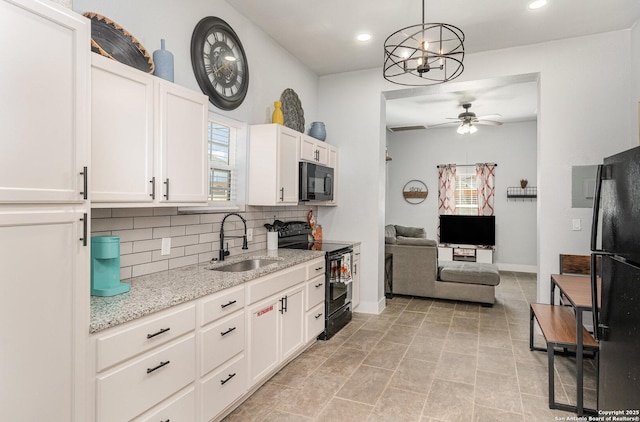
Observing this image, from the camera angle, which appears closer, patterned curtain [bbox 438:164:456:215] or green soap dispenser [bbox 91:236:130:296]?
green soap dispenser [bbox 91:236:130:296]

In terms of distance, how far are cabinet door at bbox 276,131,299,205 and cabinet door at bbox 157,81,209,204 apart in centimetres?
105

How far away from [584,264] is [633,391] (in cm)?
274

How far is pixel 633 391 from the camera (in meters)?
1.28

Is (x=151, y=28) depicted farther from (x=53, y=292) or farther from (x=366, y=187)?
(x=366, y=187)

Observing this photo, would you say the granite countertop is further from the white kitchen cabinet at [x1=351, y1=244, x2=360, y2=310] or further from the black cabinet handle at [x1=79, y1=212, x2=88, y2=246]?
the white kitchen cabinet at [x1=351, y1=244, x2=360, y2=310]

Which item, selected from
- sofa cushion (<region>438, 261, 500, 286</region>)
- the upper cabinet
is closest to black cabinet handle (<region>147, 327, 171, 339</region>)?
the upper cabinet

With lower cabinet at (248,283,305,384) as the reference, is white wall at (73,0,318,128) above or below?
above

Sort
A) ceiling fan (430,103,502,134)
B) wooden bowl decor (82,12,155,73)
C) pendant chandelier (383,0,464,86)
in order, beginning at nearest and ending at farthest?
wooden bowl decor (82,12,155,73), pendant chandelier (383,0,464,86), ceiling fan (430,103,502,134)

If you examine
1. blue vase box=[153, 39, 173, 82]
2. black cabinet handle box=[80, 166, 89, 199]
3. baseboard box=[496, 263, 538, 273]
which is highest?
blue vase box=[153, 39, 173, 82]

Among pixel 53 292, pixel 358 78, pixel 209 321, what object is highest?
pixel 358 78

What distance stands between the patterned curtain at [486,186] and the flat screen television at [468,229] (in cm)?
17

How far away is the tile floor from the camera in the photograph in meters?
2.44

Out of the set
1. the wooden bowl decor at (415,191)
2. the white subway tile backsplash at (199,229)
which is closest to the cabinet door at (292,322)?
the white subway tile backsplash at (199,229)

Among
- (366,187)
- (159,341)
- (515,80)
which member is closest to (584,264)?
(515,80)
